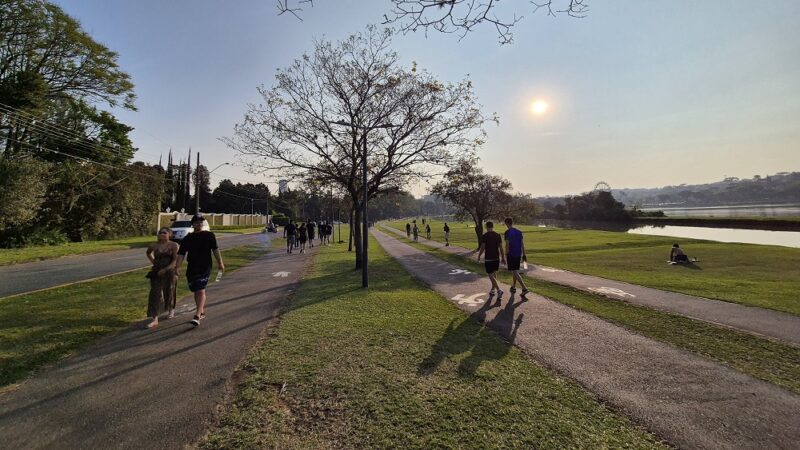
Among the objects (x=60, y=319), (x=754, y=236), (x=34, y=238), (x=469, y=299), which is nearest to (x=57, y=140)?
(x=34, y=238)

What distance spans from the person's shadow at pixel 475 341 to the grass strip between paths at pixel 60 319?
16.2 feet

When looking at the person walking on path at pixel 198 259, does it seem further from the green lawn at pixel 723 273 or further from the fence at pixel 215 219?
the fence at pixel 215 219

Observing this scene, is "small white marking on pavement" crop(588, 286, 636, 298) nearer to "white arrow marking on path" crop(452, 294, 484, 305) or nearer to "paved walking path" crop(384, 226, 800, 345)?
"paved walking path" crop(384, 226, 800, 345)

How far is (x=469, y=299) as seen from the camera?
30.6 ft

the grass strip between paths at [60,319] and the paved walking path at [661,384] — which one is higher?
the grass strip between paths at [60,319]

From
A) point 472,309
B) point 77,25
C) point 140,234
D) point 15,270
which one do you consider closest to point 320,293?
point 472,309

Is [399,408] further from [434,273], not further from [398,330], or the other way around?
[434,273]

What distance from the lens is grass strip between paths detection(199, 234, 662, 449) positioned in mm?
3129

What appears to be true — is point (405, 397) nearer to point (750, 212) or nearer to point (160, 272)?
point (160, 272)

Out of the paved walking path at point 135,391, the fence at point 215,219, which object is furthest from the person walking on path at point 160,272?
the fence at point 215,219

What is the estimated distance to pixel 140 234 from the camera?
34.9m

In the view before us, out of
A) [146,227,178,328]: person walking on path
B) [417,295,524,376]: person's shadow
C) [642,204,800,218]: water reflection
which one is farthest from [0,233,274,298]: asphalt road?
[642,204,800,218]: water reflection

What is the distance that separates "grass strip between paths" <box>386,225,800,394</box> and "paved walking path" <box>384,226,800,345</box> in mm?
409

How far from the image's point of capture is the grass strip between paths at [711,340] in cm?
466
